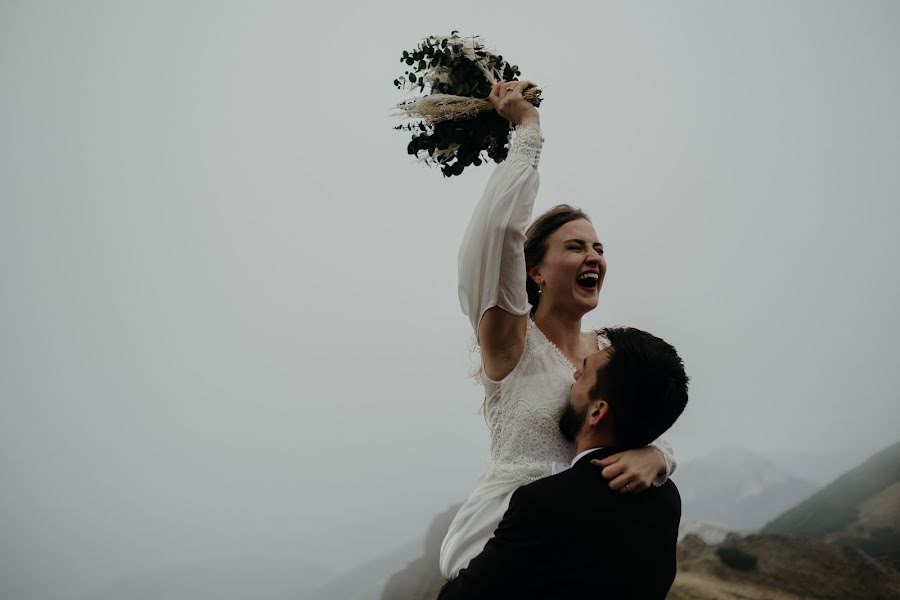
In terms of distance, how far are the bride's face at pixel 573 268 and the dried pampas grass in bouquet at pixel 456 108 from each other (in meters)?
0.47

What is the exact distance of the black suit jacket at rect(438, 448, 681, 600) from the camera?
1.39m

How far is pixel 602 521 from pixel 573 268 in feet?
3.35

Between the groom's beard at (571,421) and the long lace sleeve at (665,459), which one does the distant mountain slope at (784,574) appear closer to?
the long lace sleeve at (665,459)

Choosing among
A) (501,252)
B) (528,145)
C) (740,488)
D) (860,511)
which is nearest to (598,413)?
(501,252)

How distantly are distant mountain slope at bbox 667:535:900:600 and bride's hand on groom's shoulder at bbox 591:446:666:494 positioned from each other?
692 centimetres

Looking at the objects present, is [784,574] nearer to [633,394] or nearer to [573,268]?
[573,268]

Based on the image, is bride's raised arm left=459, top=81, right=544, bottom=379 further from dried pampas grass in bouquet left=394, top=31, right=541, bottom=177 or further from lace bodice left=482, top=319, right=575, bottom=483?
dried pampas grass in bouquet left=394, top=31, right=541, bottom=177

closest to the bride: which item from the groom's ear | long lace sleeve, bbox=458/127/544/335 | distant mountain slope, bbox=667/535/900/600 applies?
long lace sleeve, bbox=458/127/544/335

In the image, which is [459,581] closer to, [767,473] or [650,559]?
[650,559]

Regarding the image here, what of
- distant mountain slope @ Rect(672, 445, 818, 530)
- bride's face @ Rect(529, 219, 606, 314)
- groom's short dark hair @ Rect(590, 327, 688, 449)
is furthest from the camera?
distant mountain slope @ Rect(672, 445, 818, 530)

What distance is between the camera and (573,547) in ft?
4.56

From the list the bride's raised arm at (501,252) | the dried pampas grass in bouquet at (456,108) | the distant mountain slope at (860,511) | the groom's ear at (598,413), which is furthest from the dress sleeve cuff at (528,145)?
the distant mountain slope at (860,511)

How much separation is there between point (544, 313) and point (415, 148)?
853mm

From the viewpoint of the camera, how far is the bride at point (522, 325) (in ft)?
5.52
